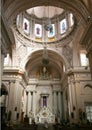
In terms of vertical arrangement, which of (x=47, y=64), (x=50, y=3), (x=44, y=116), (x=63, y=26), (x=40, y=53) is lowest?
(x=44, y=116)

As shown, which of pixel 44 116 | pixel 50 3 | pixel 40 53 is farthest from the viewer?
pixel 44 116

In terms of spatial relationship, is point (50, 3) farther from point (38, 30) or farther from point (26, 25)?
point (38, 30)

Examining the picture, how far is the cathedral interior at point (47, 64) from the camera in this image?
13.2 m

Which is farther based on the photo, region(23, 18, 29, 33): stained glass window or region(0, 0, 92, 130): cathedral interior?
region(23, 18, 29, 33): stained glass window

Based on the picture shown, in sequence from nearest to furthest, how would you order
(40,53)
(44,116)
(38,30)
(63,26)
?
(40,53)
(44,116)
(63,26)
(38,30)

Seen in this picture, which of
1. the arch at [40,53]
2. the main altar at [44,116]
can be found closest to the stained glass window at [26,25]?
the arch at [40,53]

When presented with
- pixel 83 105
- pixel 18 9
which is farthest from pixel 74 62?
pixel 18 9

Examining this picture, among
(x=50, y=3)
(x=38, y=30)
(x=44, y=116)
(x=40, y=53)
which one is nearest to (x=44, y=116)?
(x=44, y=116)

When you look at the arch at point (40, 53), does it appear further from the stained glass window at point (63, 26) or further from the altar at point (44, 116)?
the altar at point (44, 116)

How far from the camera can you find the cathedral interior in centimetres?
1323

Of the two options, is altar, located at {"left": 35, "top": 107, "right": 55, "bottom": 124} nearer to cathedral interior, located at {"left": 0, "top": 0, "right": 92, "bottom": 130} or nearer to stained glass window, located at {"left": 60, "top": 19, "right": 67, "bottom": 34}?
cathedral interior, located at {"left": 0, "top": 0, "right": 92, "bottom": 130}

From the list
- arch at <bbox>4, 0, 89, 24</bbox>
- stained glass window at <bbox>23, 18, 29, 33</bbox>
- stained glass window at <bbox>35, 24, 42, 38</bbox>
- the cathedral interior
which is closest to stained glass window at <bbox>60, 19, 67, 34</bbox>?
the cathedral interior

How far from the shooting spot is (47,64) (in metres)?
20.7

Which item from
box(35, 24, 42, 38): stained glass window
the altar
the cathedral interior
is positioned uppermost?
box(35, 24, 42, 38): stained glass window
